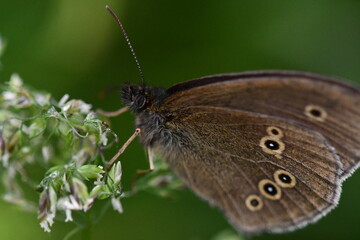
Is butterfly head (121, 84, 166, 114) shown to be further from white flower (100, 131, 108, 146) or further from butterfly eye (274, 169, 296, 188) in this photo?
butterfly eye (274, 169, 296, 188)

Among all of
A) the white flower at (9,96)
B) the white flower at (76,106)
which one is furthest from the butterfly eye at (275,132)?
the white flower at (9,96)

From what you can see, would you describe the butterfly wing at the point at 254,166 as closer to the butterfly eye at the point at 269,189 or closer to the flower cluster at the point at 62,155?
the butterfly eye at the point at 269,189

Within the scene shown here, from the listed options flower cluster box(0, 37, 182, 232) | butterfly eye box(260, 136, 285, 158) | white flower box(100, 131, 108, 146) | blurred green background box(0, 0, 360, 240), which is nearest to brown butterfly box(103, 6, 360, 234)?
butterfly eye box(260, 136, 285, 158)

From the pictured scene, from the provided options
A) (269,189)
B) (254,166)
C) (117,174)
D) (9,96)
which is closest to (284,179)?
(269,189)

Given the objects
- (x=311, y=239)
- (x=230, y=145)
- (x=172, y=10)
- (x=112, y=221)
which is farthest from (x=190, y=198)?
(x=172, y=10)

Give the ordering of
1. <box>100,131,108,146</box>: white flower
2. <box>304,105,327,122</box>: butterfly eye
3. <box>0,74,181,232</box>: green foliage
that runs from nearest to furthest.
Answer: <box>0,74,181,232</box>: green foliage, <box>100,131,108,146</box>: white flower, <box>304,105,327,122</box>: butterfly eye

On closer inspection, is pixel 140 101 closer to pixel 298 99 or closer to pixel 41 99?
pixel 41 99

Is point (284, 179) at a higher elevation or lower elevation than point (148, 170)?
higher
